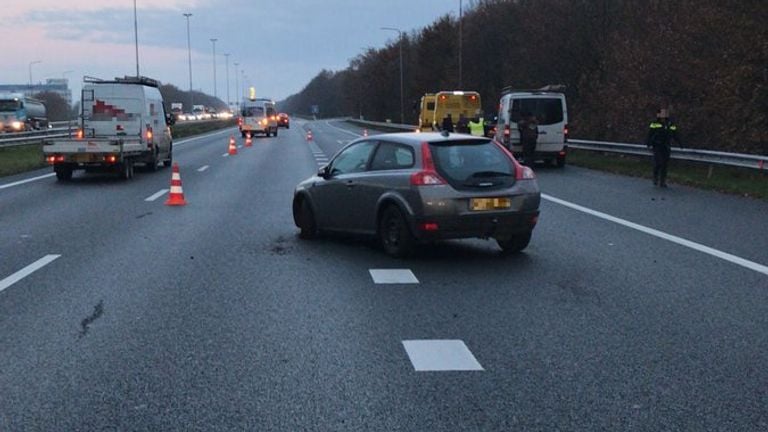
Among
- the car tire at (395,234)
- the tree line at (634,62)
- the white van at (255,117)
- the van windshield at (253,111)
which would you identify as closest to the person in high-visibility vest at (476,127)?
the tree line at (634,62)

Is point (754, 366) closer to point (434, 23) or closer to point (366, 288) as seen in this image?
point (366, 288)

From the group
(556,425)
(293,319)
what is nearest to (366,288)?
(293,319)

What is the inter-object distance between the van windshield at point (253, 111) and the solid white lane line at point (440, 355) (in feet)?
197

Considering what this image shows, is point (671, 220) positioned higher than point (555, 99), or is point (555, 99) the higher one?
point (555, 99)

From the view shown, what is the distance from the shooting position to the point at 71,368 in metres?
6.10

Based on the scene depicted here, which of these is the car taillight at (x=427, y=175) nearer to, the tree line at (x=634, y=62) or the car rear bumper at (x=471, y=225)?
the car rear bumper at (x=471, y=225)

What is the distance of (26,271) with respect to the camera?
32.7 ft

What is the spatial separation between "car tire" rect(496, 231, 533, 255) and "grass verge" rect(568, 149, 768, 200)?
8581mm

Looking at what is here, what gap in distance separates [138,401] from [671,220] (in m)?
10.9

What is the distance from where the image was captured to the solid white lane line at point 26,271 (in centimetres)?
927

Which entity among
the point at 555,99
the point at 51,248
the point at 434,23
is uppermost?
the point at 434,23

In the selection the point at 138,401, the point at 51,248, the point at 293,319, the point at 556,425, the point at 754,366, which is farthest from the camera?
the point at 51,248

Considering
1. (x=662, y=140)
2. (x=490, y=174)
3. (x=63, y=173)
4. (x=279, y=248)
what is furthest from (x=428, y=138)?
(x=63, y=173)

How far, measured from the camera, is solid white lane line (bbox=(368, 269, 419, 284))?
933 cm
